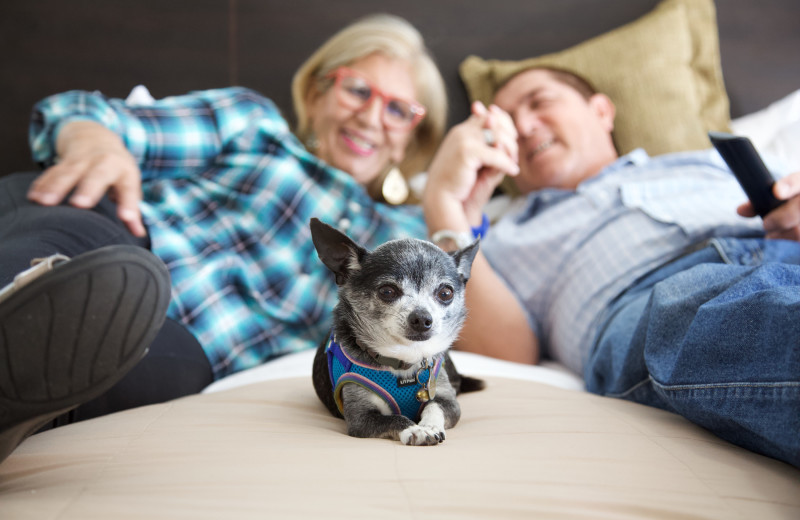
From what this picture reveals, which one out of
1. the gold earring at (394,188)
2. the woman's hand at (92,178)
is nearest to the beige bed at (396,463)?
the woman's hand at (92,178)

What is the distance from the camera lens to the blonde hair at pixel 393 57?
2336 millimetres

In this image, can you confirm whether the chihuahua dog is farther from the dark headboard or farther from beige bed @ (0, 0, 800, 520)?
the dark headboard

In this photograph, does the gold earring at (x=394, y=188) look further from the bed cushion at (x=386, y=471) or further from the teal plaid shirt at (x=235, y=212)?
the bed cushion at (x=386, y=471)

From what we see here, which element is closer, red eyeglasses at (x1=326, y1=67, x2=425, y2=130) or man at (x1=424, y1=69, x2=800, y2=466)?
man at (x1=424, y1=69, x2=800, y2=466)

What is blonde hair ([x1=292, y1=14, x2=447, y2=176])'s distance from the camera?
92.0 inches

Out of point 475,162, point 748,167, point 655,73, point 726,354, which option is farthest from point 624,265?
point 655,73

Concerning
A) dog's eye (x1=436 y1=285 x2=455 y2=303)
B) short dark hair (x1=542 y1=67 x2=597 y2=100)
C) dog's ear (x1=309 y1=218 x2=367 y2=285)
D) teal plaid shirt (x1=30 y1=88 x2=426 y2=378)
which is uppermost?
short dark hair (x1=542 y1=67 x2=597 y2=100)

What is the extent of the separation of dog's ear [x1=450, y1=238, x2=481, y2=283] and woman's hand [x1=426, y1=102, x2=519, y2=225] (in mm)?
589

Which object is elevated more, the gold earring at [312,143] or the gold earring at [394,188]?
the gold earring at [312,143]

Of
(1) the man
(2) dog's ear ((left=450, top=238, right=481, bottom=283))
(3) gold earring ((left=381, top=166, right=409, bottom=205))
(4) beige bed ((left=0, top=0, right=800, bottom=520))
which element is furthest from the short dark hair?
(2) dog's ear ((left=450, top=238, right=481, bottom=283))

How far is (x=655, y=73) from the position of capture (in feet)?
8.25

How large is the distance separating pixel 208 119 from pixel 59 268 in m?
1.50

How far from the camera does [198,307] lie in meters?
1.80

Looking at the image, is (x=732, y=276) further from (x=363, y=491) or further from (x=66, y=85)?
(x=66, y=85)
